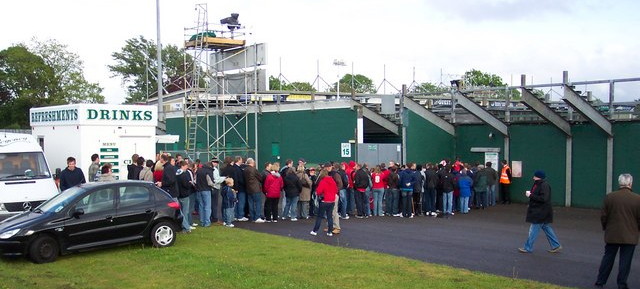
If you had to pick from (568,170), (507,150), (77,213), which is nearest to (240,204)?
(77,213)

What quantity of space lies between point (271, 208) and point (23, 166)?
6.23 m

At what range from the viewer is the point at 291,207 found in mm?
17719

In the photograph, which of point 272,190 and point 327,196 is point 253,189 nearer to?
point 272,190

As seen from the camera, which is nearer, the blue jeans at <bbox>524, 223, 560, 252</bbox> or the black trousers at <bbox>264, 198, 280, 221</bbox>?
the blue jeans at <bbox>524, 223, 560, 252</bbox>

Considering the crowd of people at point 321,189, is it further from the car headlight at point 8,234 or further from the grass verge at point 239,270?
the car headlight at point 8,234

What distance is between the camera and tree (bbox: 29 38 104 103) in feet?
168

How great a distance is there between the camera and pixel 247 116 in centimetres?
2902

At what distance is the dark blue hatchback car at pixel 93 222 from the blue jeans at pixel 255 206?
436cm

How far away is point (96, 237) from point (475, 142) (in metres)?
16.6

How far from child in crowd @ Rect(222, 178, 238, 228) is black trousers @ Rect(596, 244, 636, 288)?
9173 mm

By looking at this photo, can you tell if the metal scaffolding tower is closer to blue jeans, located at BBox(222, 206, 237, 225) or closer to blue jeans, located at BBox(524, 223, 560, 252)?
blue jeans, located at BBox(222, 206, 237, 225)

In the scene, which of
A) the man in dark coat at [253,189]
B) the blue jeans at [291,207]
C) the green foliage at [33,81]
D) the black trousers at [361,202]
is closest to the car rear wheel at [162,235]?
the man in dark coat at [253,189]

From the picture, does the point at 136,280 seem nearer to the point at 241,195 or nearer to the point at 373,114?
the point at 241,195

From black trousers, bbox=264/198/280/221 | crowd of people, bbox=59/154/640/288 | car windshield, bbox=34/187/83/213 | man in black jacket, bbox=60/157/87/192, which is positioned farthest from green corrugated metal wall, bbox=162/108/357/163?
car windshield, bbox=34/187/83/213
